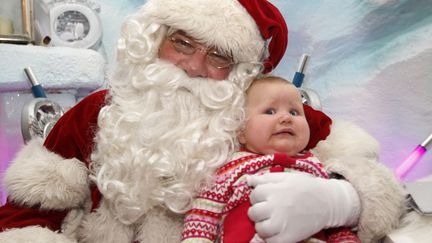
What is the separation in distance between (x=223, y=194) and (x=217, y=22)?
50cm

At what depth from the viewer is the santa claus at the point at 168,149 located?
1.23 m

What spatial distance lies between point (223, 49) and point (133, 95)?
11.5 inches

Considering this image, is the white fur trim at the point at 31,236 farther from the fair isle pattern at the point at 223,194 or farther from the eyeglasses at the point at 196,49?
the eyeglasses at the point at 196,49

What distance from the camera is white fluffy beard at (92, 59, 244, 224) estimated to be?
1.27m

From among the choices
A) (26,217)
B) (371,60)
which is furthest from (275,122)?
(371,60)

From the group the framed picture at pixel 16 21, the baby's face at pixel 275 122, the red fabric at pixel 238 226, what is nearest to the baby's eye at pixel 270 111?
the baby's face at pixel 275 122

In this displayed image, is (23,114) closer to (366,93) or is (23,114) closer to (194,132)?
(194,132)

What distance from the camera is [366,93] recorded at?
7.34ft

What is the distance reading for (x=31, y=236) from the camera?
1.22 m

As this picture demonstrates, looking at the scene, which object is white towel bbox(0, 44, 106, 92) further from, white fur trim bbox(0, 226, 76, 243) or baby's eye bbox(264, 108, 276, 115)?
baby's eye bbox(264, 108, 276, 115)

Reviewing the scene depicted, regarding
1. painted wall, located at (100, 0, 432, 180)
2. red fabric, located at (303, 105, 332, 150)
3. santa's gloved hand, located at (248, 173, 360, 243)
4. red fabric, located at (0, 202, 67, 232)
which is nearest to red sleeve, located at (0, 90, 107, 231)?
red fabric, located at (0, 202, 67, 232)

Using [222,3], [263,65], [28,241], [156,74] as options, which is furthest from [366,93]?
[28,241]

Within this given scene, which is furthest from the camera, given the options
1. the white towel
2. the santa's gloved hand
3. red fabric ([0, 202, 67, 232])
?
the white towel

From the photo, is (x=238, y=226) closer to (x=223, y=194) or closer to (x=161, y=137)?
(x=223, y=194)
